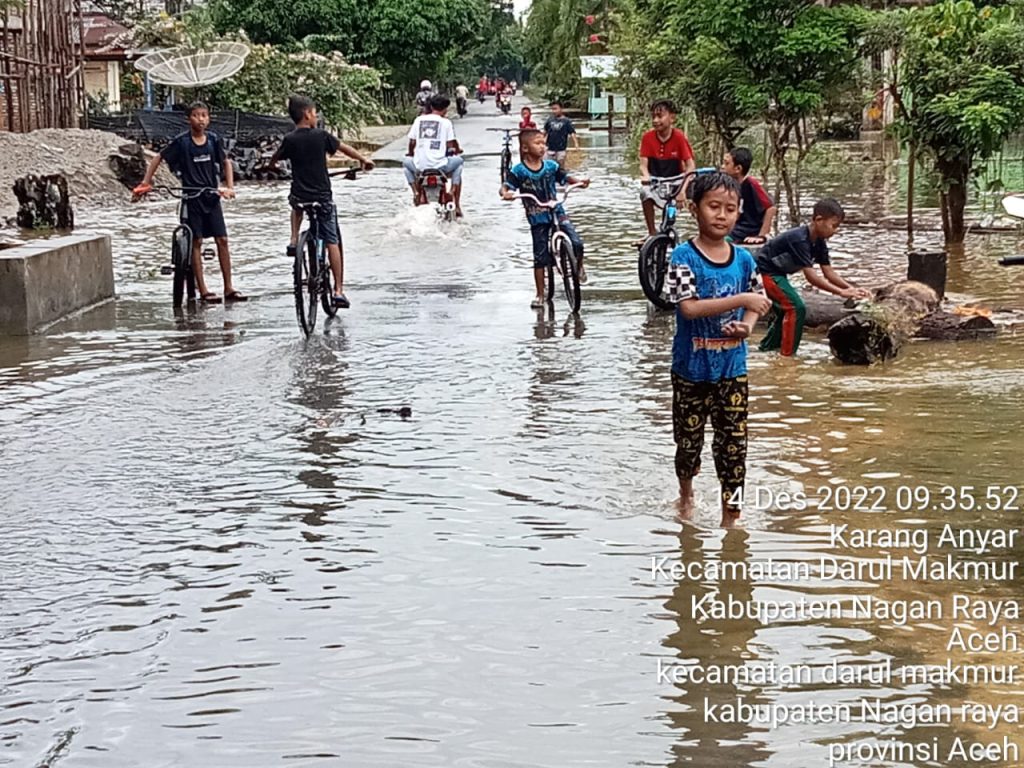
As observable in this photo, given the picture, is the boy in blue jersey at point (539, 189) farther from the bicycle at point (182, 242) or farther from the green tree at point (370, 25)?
the green tree at point (370, 25)

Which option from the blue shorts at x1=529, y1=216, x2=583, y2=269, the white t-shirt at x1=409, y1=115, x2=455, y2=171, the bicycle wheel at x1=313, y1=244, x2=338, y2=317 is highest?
the white t-shirt at x1=409, y1=115, x2=455, y2=171

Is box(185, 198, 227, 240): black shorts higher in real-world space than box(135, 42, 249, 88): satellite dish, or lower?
lower

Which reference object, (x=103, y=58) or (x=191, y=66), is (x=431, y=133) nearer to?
(x=191, y=66)

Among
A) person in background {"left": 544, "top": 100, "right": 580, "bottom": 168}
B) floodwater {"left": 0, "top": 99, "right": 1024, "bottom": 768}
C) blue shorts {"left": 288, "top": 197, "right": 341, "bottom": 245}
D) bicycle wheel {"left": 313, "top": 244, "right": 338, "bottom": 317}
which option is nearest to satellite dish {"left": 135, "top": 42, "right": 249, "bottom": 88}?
person in background {"left": 544, "top": 100, "right": 580, "bottom": 168}

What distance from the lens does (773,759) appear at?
439 centimetres

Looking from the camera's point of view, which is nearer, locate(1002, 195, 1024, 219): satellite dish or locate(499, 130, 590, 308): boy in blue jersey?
locate(1002, 195, 1024, 219): satellite dish

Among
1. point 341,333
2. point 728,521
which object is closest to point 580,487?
point 728,521

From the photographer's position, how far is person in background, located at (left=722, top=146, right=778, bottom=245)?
11.9 metres

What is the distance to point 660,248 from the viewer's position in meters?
13.1

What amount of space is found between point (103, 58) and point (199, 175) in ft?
114

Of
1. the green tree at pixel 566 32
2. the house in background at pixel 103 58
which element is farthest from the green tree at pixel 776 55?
the house in background at pixel 103 58

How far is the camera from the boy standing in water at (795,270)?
1030 centimetres

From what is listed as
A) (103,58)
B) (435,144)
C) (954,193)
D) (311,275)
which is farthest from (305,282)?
(103,58)

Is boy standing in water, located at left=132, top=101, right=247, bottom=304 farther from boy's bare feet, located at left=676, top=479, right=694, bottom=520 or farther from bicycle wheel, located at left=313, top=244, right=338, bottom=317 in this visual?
boy's bare feet, located at left=676, top=479, right=694, bottom=520
